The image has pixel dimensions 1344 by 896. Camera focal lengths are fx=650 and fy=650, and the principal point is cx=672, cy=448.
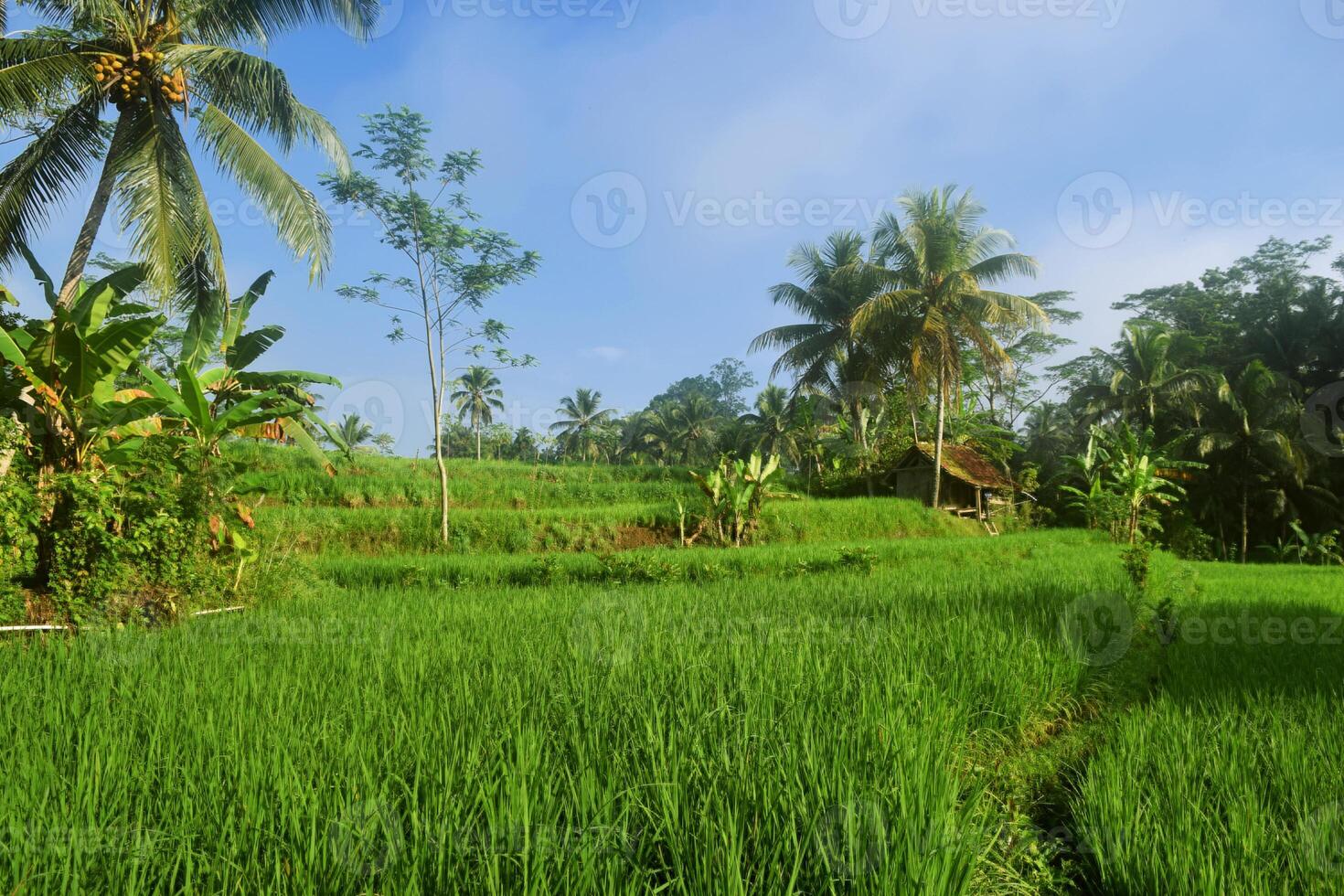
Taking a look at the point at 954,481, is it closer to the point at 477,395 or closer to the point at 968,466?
the point at 968,466

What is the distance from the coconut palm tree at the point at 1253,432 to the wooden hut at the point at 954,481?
5856 mm

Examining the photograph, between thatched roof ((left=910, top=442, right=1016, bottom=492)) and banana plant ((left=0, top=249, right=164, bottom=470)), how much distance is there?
17.5 meters

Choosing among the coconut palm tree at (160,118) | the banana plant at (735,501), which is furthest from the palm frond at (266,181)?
the banana plant at (735,501)

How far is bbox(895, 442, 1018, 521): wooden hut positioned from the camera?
59.7 feet

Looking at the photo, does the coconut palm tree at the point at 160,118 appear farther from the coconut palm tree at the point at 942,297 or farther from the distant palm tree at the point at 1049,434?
the distant palm tree at the point at 1049,434

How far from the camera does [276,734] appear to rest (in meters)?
2.07

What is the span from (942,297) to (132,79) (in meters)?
16.2

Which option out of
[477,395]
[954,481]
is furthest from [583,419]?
[954,481]

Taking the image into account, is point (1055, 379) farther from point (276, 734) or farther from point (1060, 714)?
point (276, 734)

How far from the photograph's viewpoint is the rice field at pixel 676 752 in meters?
1.46

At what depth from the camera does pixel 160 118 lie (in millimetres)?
8227

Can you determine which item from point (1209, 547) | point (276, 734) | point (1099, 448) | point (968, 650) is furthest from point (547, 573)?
point (1209, 547)

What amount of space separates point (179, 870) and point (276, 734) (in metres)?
0.57

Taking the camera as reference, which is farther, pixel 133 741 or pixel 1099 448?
pixel 1099 448
